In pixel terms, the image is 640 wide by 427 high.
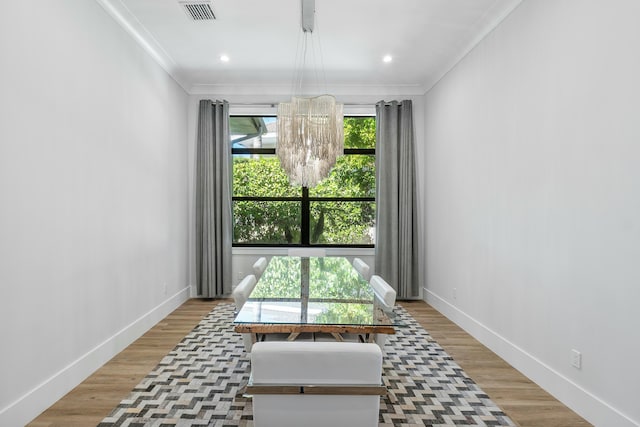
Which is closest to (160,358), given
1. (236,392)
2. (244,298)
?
(236,392)

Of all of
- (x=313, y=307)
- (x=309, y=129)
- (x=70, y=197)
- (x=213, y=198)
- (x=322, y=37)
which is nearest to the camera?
(x=313, y=307)

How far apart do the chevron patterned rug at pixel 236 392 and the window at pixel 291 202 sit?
234 centimetres

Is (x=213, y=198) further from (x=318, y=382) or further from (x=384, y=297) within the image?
(x=318, y=382)

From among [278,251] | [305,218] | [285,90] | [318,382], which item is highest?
[285,90]

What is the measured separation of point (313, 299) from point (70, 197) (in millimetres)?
1781

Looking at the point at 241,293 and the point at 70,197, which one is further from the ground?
the point at 70,197

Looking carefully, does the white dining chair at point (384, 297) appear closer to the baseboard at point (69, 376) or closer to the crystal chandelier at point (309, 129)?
the crystal chandelier at point (309, 129)

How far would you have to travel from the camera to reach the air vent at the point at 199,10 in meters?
3.38

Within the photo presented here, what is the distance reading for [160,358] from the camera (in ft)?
11.1

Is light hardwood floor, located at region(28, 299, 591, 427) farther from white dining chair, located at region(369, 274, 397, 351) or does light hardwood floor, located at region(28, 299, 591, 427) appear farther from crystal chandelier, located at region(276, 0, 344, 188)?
crystal chandelier, located at region(276, 0, 344, 188)

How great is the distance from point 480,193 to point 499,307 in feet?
3.49

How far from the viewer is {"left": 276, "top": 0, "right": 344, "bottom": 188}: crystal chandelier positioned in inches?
129

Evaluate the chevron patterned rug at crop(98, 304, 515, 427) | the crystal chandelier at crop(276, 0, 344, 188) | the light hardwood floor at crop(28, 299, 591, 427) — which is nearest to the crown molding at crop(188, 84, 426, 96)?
the crystal chandelier at crop(276, 0, 344, 188)

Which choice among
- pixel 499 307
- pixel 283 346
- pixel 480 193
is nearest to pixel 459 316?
pixel 499 307
